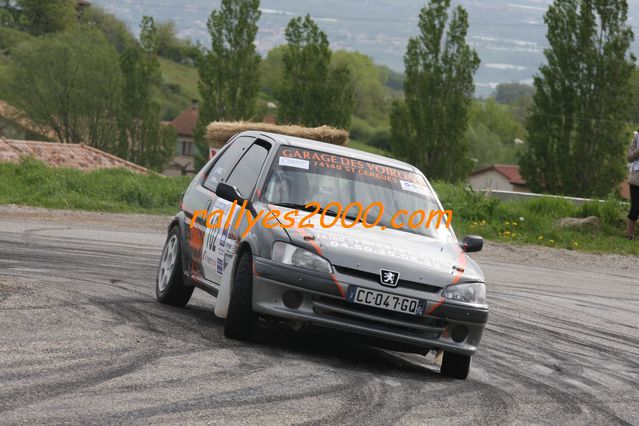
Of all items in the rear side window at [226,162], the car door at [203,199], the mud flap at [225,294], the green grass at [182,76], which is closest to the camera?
the mud flap at [225,294]

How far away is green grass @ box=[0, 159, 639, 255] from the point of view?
20812mm

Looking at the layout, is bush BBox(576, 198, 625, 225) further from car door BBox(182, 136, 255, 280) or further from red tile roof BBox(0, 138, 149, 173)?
red tile roof BBox(0, 138, 149, 173)

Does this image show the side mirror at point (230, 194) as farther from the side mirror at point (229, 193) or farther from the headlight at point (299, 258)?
the headlight at point (299, 258)

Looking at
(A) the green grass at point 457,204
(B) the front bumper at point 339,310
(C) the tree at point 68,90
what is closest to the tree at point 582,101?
(A) the green grass at point 457,204

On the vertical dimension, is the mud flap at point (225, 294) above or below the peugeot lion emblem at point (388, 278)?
below

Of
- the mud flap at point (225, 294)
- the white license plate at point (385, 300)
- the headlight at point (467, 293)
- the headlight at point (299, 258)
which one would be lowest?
the mud flap at point (225, 294)

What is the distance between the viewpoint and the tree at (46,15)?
6678 inches

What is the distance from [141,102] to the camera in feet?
301

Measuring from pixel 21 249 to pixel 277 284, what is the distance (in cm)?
663

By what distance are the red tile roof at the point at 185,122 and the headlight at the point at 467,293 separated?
452 feet

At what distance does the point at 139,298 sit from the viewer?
10.1 metres

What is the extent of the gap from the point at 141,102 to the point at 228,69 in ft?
64.0

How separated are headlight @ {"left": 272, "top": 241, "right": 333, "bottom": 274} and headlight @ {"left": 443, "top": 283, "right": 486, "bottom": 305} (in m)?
0.85

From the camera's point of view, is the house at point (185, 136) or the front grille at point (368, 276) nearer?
the front grille at point (368, 276)
